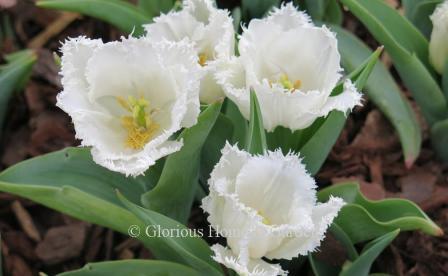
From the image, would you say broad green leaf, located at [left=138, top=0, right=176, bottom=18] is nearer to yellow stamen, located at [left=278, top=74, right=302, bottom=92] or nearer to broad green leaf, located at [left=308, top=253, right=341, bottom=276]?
yellow stamen, located at [left=278, top=74, right=302, bottom=92]

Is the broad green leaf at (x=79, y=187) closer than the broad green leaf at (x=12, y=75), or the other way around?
the broad green leaf at (x=79, y=187)

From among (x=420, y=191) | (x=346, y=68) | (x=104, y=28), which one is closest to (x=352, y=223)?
(x=420, y=191)

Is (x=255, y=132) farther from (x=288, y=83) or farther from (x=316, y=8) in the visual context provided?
(x=316, y=8)

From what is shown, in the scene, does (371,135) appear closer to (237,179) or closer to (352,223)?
(352,223)

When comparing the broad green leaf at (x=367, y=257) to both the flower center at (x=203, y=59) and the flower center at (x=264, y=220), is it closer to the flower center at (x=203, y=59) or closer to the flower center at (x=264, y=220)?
the flower center at (x=264, y=220)

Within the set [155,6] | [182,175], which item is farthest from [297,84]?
[155,6]

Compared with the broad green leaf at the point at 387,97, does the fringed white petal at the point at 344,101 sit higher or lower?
higher

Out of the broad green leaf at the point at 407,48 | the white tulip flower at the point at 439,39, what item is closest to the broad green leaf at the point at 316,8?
the broad green leaf at the point at 407,48
